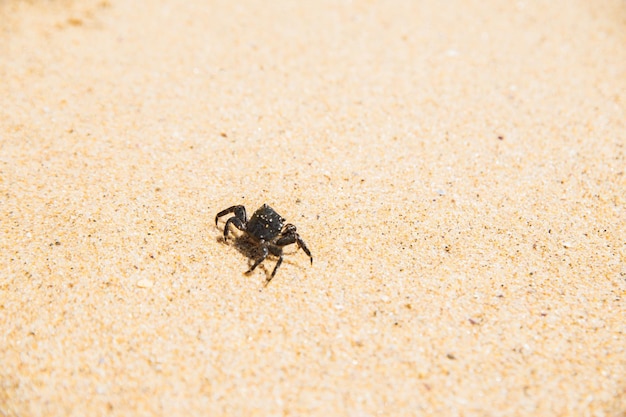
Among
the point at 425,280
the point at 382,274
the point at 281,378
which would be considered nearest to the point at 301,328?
the point at 281,378

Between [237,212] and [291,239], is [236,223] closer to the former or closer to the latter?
[237,212]

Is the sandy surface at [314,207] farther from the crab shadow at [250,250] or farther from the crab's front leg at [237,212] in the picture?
the crab's front leg at [237,212]

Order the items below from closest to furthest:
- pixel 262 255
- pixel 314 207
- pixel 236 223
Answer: pixel 262 255, pixel 236 223, pixel 314 207

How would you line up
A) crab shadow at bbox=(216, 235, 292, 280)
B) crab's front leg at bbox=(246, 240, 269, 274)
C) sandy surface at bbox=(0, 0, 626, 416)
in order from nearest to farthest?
sandy surface at bbox=(0, 0, 626, 416) → crab's front leg at bbox=(246, 240, 269, 274) → crab shadow at bbox=(216, 235, 292, 280)

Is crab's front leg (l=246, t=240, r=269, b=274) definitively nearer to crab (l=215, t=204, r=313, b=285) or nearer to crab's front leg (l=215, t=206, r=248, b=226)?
crab (l=215, t=204, r=313, b=285)

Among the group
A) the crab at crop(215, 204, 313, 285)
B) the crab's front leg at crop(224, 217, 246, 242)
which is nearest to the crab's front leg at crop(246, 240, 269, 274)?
the crab at crop(215, 204, 313, 285)

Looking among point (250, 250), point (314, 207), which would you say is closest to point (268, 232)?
point (250, 250)
